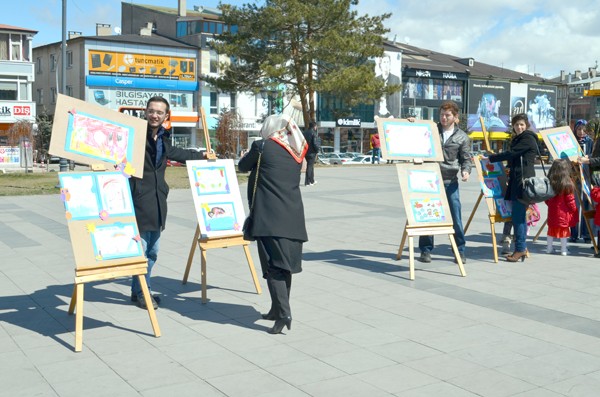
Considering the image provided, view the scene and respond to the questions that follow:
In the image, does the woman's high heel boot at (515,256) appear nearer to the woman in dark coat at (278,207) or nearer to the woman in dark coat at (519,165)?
the woman in dark coat at (519,165)

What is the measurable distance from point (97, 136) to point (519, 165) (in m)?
5.46

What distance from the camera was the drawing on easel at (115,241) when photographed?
5.75 meters

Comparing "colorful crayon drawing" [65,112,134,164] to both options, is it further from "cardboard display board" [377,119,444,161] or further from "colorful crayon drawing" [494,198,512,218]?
"colorful crayon drawing" [494,198,512,218]

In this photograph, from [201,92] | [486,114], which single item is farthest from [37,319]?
[486,114]

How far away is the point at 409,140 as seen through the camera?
8.59 meters

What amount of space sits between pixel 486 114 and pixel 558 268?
241 ft

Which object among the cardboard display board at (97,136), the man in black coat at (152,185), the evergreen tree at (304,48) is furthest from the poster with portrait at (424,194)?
A: the evergreen tree at (304,48)

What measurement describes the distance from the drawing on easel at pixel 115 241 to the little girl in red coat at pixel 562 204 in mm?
6060

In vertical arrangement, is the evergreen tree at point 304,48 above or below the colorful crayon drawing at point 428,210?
above

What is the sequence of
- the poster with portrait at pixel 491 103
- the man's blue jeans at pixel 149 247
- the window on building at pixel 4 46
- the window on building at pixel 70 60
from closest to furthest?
the man's blue jeans at pixel 149 247 < the window on building at pixel 4 46 < the window on building at pixel 70 60 < the poster with portrait at pixel 491 103

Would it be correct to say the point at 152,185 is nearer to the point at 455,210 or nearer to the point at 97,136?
the point at 97,136

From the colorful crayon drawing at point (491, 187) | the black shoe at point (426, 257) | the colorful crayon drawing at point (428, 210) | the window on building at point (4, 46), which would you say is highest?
the window on building at point (4, 46)

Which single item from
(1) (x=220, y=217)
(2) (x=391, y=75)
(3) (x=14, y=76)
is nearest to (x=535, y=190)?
(1) (x=220, y=217)

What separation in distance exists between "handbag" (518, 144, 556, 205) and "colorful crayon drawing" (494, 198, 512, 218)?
547 millimetres
